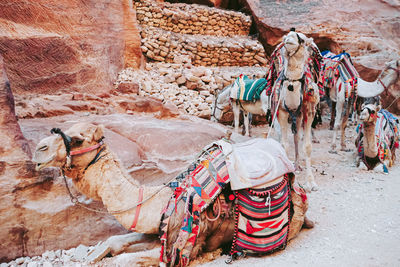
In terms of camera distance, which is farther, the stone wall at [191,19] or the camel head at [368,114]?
the stone wall at [191,19]

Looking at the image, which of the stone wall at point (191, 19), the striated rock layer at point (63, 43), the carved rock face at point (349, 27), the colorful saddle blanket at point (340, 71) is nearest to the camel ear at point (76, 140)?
the striated rock layer at point (63, 43)

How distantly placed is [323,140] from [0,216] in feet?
25.3

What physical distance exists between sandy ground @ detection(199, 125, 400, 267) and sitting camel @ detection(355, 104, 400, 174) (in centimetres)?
22

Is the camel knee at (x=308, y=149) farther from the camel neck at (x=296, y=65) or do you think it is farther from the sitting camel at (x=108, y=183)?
the sitting camel at (x=108, y=183)

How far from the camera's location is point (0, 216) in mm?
2707

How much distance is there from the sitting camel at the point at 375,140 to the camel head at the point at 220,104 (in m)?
3.59

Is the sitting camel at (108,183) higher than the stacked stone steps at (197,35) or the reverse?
the reverse

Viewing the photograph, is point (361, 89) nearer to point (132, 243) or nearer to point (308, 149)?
point (308, 149)

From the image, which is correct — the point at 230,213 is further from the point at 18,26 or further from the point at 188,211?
the point at 18,26

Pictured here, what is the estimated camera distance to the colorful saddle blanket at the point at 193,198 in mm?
2205

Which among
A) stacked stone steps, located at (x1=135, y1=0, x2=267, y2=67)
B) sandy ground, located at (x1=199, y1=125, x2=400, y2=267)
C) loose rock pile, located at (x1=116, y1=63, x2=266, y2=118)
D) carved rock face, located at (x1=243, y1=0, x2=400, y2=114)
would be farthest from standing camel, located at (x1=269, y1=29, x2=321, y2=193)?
carved rock face, located at (x1=243, y1=0, x2=400, y2=114)

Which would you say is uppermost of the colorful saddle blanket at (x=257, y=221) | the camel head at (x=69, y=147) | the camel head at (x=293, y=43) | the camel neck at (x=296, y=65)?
the camel head at (x=293, y=43)

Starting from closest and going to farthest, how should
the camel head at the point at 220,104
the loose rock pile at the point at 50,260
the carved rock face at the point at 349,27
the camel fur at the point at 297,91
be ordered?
1. the loose rock pile at the point at 50,260
2. the camel fur at the point at 297,91
3. the camel head at the point at 220,104
4. the carved rock face at the point at 349,27

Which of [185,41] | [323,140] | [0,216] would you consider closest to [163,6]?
[185,41]
